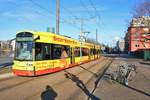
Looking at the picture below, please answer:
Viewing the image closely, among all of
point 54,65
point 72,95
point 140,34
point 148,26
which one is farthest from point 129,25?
point 72,95

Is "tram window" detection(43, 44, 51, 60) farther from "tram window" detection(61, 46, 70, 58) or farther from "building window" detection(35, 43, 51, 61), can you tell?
"tram window" detection(61, 46, 70, 58)

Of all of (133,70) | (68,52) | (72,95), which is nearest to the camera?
(72,95)

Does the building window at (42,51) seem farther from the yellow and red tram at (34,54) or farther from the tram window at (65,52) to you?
the tram window at (65,52)

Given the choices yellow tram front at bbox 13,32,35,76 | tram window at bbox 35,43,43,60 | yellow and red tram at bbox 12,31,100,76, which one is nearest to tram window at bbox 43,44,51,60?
yellow and red tram at bbox 12,31,100,76

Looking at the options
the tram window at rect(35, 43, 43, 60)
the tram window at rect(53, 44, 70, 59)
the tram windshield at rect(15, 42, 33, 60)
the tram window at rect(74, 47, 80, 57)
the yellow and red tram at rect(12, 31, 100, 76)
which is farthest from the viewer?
the tram window at rect(74, 47, 80, 57)

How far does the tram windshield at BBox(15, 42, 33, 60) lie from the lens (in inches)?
735

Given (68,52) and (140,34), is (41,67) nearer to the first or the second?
(68,52)

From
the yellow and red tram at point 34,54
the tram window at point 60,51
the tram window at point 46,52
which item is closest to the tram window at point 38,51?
the yellow and red tram at point 34,54

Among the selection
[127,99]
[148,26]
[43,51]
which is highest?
[148,26]

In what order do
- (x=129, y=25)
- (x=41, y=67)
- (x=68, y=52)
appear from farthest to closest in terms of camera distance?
(x=129, y=25)
(x=68, y=52)
(x=41, y=67)

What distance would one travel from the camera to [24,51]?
18.9 m

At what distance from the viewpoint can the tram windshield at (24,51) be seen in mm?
18672

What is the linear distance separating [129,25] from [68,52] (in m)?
42.2

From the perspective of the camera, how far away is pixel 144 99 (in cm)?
1109
